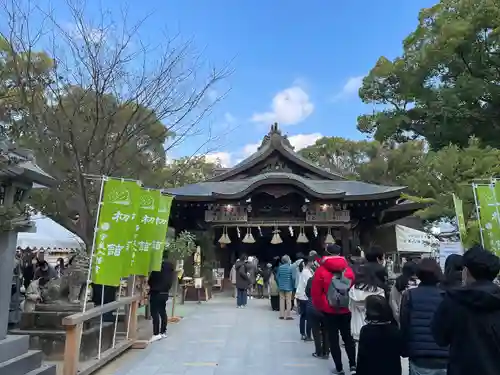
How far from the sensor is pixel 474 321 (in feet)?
9.14

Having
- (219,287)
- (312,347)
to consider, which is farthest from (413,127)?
(312,347)

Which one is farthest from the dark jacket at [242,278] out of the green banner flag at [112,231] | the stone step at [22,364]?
the stone step at [22,364]

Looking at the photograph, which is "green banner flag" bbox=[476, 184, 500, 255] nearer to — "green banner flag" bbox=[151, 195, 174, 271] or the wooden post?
"green banner flag" bbox=[151, 195, 174, 271]

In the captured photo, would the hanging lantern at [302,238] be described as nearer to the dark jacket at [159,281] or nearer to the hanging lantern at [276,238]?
the hanging lantern at [276,238]

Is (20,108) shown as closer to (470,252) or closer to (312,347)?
(312,347)

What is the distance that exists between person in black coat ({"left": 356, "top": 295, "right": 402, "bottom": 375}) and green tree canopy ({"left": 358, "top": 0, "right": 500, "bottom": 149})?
49.6ft

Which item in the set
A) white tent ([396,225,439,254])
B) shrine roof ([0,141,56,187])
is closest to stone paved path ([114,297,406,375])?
shrine roof ([0,141,56,187])

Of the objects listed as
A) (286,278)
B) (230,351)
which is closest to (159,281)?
(230,351)

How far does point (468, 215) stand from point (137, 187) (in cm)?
669

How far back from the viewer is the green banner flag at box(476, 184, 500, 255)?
644 centimetres

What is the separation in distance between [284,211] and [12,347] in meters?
14.5

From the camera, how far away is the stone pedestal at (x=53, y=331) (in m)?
6.62

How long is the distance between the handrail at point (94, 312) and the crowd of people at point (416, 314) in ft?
9.57

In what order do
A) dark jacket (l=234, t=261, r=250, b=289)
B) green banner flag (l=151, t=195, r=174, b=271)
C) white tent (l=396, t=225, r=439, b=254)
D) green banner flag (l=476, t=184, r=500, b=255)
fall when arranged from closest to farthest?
green banner flag (l=476, t=184, r=500, b=255)
green banner flag (l=151, t=195, r=174, b=271)
dark jacket (l=234, t=261, r=250, b=289)
white tent (l=396, t=225, r=439, b=254)
